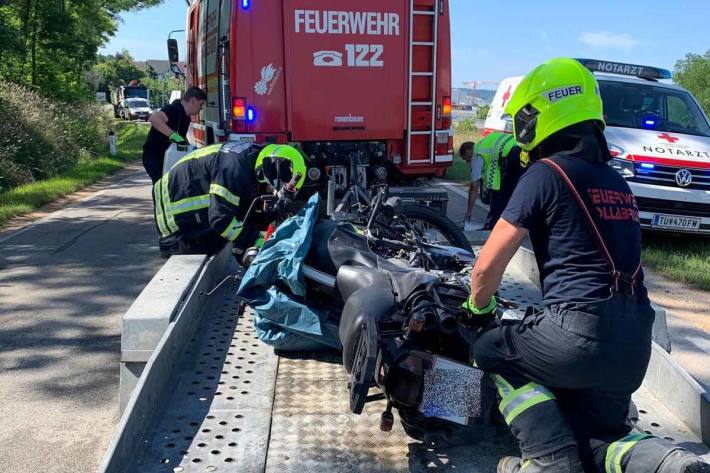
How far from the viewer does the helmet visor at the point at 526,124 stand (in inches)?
90.0

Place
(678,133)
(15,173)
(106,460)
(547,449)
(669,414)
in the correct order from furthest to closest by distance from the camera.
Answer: (15,173) < (678,133) < (669,414) < (547,449) < (106,460)

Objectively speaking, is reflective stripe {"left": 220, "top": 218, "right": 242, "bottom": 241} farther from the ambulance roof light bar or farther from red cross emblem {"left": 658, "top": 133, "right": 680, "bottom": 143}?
the ambulance roof light bar

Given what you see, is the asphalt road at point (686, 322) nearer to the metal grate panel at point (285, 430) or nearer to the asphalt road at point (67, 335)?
the asphalt road at point (67, 335)

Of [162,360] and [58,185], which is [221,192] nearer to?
[162,360]

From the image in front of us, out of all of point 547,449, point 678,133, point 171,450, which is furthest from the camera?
point 678,133

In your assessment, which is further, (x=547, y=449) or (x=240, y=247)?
(x=240, y=247)

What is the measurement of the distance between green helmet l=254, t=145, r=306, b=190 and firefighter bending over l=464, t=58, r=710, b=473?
2023mm

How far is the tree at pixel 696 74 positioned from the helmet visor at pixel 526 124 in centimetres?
2683

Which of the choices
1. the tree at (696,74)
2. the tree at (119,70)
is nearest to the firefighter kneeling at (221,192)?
the tree at (696,74)

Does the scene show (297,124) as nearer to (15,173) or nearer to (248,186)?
(248,186)

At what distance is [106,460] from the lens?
1.99 meters

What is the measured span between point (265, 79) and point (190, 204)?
2.67 metres

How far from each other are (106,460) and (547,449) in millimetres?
1433

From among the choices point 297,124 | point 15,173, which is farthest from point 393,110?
point 15,173
